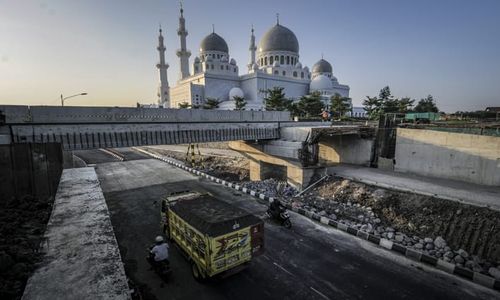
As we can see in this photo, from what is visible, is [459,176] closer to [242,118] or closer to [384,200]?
[384,200]

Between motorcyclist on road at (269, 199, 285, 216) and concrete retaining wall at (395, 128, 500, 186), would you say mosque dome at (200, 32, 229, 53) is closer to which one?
concrete retaining wall at (395, 128, 500, 186)

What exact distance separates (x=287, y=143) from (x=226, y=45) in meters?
76.7

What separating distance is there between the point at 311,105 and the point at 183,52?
62.4m

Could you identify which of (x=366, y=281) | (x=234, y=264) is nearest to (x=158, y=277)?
(x=234, y=264)

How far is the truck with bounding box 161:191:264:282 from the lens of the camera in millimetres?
7734

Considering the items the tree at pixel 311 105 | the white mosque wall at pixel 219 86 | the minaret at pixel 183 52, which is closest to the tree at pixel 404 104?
the tree at pixel 311 105

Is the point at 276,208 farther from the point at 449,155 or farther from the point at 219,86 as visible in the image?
the point at 219,86

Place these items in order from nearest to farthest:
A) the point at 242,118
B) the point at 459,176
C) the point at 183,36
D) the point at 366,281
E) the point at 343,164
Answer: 1. the point at 366,281
2. the point at 459,176
3. the point at 242,118
4. the point at 343,164
5. the point at 183,36

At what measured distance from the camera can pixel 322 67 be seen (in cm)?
9788

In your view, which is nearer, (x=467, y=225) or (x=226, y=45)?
(x=467, y=225)

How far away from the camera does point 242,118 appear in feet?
84.8

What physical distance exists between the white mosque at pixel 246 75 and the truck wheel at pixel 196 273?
68.5m

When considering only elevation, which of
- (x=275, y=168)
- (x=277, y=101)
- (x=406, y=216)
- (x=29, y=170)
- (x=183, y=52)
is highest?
(x=183, y=52)

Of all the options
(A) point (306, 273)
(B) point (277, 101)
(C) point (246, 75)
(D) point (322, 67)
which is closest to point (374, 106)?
(B) point (277, 101)
